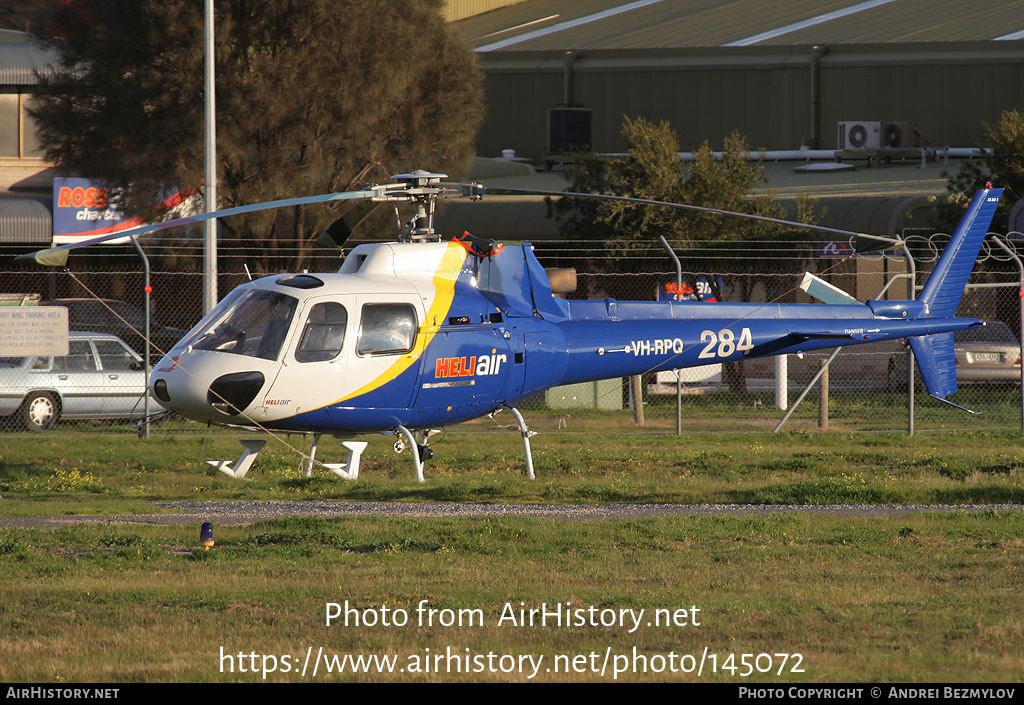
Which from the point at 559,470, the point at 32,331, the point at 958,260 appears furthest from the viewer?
the point at 32,331

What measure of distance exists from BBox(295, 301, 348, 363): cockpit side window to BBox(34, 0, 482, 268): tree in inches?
491

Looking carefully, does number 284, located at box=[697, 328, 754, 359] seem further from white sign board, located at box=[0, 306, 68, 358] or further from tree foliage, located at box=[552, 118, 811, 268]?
tree foliage, located at box=[552, 118, 811, 268]

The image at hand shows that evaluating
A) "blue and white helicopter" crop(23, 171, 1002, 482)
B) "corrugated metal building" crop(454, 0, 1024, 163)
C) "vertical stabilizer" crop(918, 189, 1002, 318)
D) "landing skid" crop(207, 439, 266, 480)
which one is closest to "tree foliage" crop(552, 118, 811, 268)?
"vertical stabilizer" crop(918, 189, 1002, 318)

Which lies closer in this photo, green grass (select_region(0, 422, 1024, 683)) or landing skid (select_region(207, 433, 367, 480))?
green grass (select_region(0, 422, 1024, 683))

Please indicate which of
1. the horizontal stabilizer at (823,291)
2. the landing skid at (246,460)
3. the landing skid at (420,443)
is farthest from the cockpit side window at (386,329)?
the horizontal stabilizer at (823,291)

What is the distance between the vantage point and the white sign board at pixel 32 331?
16.7 m

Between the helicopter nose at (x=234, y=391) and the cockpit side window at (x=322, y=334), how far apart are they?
1.68 ft

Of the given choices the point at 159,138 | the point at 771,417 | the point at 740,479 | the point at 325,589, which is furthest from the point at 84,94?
the point at 325,589

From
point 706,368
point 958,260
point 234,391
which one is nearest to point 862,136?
point 706,368

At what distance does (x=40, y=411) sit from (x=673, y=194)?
13355 millimetres

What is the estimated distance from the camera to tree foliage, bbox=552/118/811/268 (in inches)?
1010

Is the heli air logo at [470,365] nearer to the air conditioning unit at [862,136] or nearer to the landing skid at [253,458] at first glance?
the landing skid at [253,458]

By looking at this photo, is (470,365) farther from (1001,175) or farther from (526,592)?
(1001,175)

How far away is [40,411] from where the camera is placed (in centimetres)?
2072
